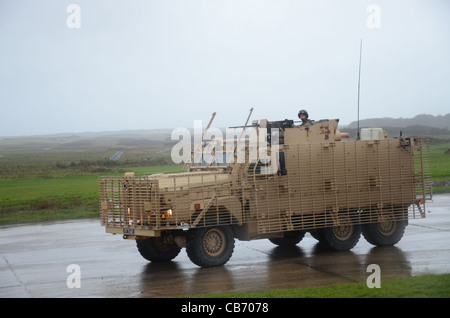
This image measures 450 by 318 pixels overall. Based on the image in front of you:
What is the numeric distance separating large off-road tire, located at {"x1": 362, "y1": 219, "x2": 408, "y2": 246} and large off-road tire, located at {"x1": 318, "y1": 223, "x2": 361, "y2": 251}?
0.45m

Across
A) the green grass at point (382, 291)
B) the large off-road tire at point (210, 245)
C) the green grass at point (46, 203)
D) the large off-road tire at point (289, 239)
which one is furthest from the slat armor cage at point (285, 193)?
the green grass at point (382, 291)

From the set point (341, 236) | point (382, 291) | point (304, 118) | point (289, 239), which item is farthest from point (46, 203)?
point (382, 291)

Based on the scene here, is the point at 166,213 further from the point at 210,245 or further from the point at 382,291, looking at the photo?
the point at 382,291

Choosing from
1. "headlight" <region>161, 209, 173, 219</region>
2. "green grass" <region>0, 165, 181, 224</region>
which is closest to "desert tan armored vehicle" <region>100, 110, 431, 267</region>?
"headlight" <region>161, 209, 173, 219</region>

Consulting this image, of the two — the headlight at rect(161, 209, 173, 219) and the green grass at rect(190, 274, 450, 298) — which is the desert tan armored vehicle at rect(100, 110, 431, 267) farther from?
the green grass at rect(190, 274, 450, 298)

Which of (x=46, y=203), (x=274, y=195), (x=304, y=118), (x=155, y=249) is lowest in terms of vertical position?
(x=155, y=249)

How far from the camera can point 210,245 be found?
49.6ft

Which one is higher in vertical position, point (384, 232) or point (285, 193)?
point (285, 193)

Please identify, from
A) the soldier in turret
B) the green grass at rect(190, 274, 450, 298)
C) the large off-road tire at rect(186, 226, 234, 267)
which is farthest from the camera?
the soldier in turret

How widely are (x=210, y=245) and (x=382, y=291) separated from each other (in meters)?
4.94

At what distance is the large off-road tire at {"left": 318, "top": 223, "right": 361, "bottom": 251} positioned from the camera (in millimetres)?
16828

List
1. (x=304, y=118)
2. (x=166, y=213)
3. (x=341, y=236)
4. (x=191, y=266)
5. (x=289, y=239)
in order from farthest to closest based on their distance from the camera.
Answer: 1. (x=289, y=239)
2. (x=304, y=118)
3. (x=341, y=236)
4. (x=191, y=266)
5. (x=166, y=213)
